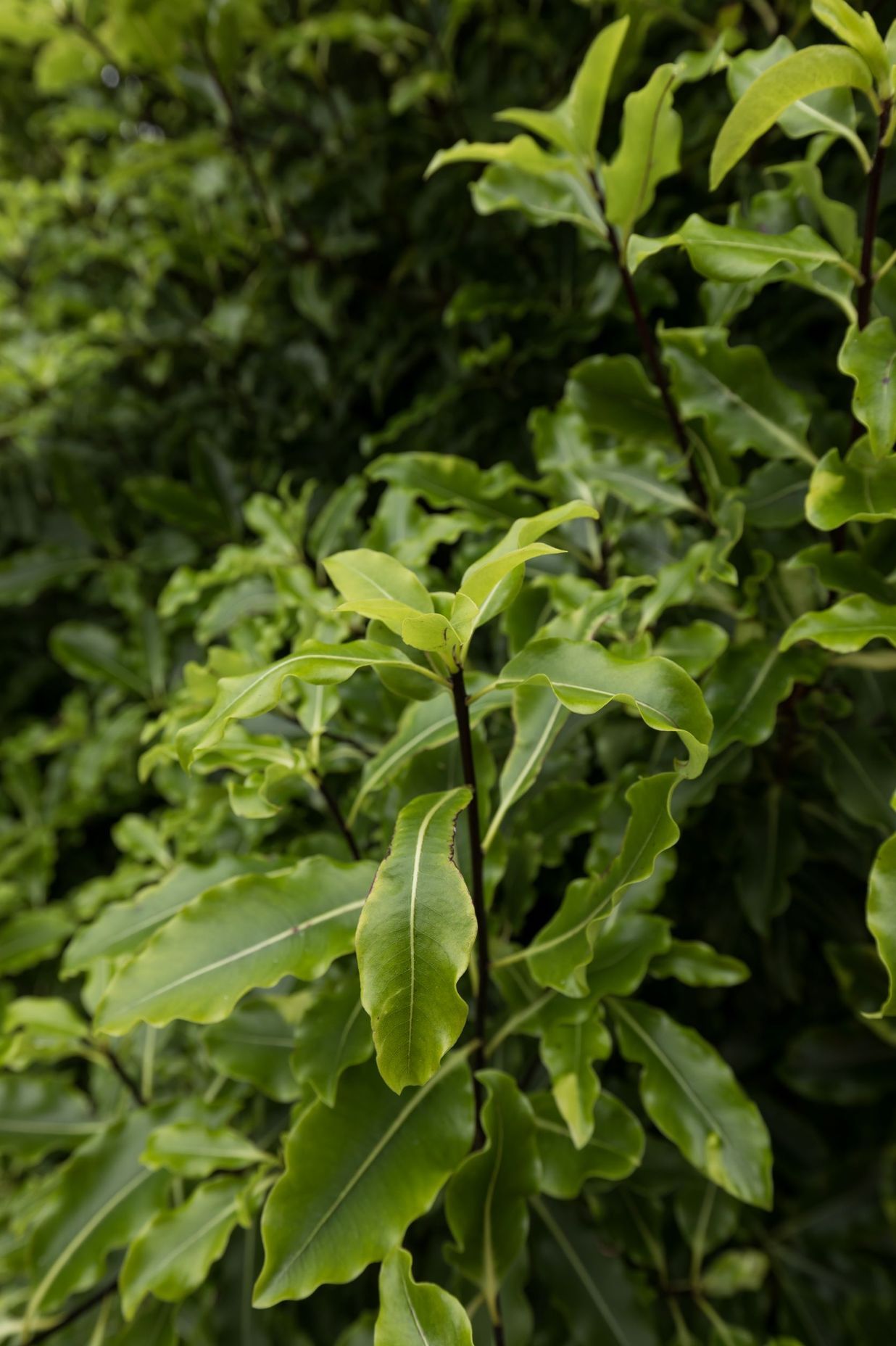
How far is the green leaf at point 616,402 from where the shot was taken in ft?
2.94

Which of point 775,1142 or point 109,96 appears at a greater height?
point 109,96

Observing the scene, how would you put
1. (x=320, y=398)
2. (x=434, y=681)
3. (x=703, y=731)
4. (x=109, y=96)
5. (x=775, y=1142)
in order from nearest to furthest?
(x=703, y=731), (x=434, y=681), (x=775, y=1142), (x=320, y=398), (x=109, y=96)

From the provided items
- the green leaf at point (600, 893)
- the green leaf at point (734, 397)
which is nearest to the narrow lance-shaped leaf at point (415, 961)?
the green leaf at point (600, 893)

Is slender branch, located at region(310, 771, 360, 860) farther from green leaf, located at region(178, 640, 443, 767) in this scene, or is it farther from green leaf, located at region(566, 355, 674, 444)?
green leaf, located at region(566, 355, 674, 444)

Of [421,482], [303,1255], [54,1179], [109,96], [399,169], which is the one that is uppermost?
[109,96]

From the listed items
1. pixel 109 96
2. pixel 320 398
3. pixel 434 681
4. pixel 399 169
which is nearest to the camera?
pixel 434 681

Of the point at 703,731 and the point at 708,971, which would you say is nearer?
the point at 703,731

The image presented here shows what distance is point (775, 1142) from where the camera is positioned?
129 centimetres

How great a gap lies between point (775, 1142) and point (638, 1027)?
74 cm

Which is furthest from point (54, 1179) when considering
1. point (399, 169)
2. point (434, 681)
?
point (399, 169)

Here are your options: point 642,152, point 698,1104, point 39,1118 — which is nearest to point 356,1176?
point 698,1104

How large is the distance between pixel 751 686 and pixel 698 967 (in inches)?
11.0

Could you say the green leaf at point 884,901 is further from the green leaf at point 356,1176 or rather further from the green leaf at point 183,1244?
the green leaf at point 183,1244

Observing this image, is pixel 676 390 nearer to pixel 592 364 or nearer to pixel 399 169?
pixel 592 364
